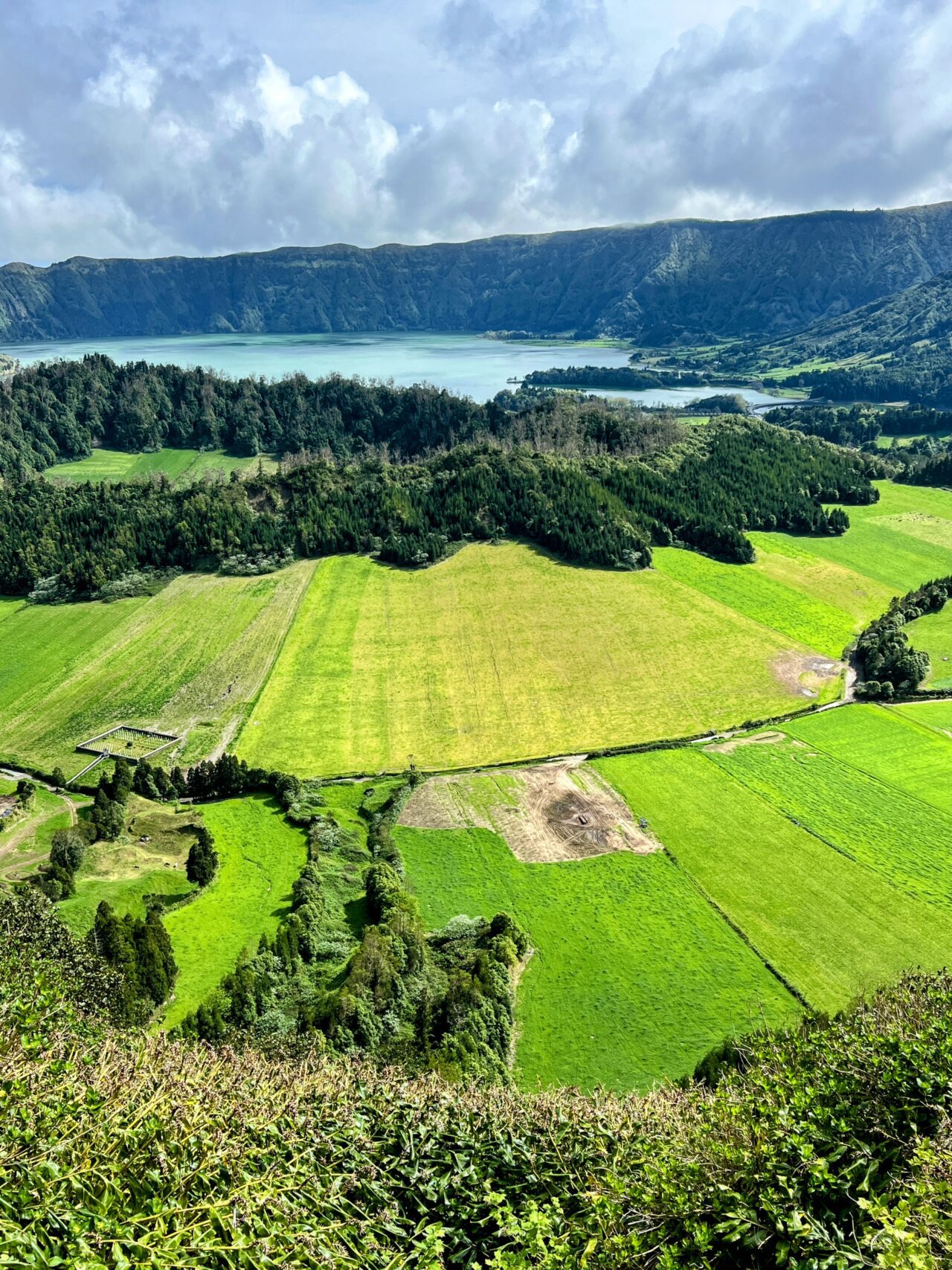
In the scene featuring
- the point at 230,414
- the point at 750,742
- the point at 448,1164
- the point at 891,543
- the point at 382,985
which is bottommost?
the point at 750,742

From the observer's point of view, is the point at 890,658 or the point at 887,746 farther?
the point at 890,658

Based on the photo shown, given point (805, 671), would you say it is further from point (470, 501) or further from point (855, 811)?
point (470, 501)

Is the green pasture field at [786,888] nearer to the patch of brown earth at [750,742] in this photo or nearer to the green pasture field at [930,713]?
the patch of brown earth at [750,742]

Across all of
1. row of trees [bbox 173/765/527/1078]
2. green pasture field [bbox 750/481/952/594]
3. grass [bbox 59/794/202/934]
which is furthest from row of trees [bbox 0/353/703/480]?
row of trees [bbox 173/765/527/1078]

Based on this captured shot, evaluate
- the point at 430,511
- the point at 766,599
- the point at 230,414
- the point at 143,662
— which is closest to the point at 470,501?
the point at 430,511

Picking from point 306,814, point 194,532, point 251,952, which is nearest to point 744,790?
point 306,814

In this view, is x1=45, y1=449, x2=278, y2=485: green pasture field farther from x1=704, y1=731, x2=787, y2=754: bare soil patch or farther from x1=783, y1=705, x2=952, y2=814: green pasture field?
x1=783, y1=705, x2=952, y2=814: green pasture field
